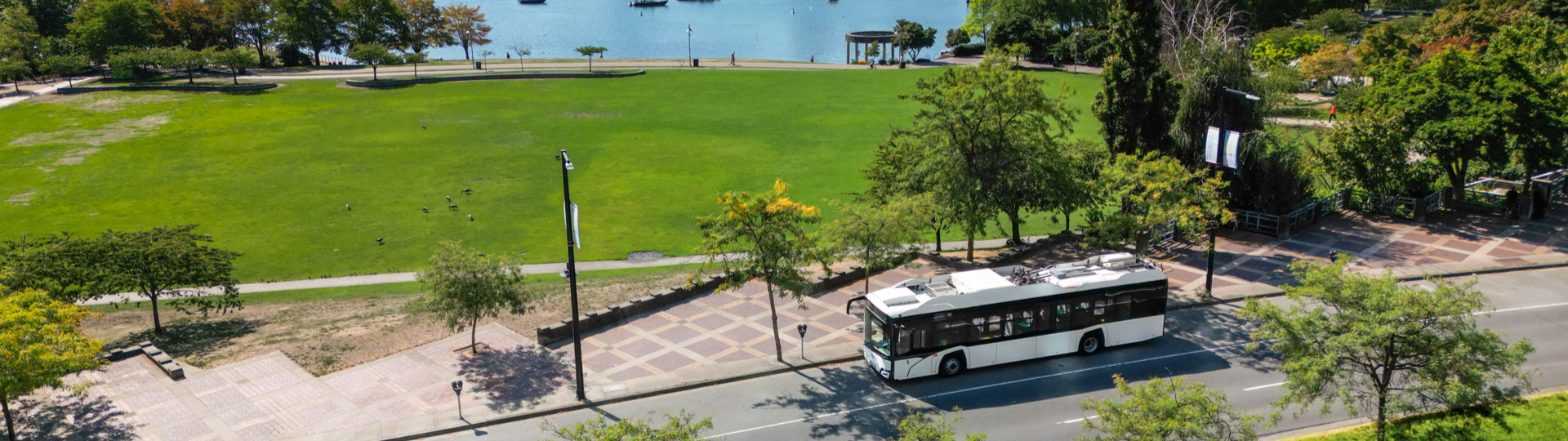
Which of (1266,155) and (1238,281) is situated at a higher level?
(1266,155)

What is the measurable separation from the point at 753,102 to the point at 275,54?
6458 centimetres

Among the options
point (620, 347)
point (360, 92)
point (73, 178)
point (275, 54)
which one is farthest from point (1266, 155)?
point (275, 54)

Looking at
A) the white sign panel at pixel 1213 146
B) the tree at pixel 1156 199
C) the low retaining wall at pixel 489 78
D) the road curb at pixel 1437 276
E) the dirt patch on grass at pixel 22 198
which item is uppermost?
the low retaining wall at pixel 489 78

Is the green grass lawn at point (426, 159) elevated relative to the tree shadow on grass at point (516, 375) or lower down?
elevated

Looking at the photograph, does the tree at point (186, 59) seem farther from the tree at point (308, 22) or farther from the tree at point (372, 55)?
the tree at point (372, 55)

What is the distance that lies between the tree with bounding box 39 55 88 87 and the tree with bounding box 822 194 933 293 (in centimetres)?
8711

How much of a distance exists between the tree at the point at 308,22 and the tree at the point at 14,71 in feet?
75.9

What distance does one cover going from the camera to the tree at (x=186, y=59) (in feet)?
299

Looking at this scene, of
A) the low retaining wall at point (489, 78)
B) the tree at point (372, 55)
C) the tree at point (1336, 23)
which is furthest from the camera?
the tree at point (1336, 23)

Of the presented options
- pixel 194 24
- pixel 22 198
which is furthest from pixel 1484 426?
pixel 194 24

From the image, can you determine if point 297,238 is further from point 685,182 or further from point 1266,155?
point 1266,155

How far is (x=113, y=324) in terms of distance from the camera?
1406 inches

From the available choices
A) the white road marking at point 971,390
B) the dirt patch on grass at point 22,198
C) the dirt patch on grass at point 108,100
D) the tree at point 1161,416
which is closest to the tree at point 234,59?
the dirt patch on grass at point 108,100

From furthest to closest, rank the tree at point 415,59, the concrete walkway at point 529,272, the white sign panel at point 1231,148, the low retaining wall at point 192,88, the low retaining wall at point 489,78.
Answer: the tree at point 415,59 → the low retaining wall at point 489,78 → the low retaining wall at point 192,88 → the concrete walkway at point 529,272 → the white sign panel at point 1231,148
